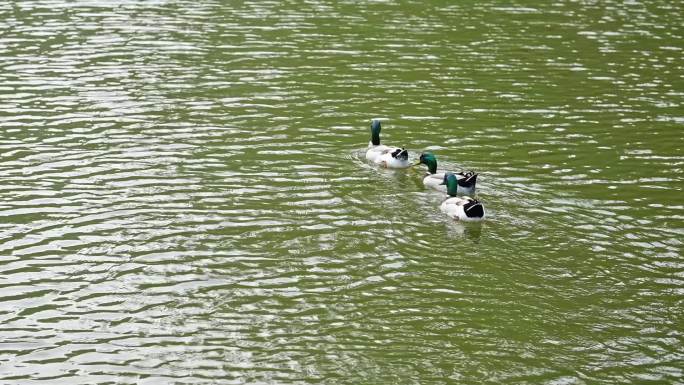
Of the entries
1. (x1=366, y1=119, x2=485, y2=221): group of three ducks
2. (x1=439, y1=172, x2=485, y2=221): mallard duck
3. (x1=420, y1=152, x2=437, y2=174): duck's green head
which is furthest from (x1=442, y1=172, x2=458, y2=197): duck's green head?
(x1=420, y1=152, x2=437, y2=174): duck's green head

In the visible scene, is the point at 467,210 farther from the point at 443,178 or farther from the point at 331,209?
the point at 331,209

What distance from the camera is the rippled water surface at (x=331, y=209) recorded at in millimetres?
18031

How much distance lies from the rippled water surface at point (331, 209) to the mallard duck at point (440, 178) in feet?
1.52

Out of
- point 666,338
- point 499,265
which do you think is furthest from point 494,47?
point 666,338

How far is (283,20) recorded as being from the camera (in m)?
45.4

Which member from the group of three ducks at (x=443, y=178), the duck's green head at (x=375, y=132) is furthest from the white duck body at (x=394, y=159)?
the duck's green head at (x=375, y=132)

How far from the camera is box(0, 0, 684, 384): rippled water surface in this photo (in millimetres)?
18031

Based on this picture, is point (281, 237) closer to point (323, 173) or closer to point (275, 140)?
point (323, 173)

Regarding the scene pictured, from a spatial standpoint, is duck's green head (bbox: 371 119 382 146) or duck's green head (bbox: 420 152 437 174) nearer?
duck's green head (bbox: 420 152 437 174)

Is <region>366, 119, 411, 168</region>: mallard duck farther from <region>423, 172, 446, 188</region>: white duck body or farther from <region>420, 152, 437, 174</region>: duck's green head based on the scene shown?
<region>423, 172, 446, 188</region>: white duck body

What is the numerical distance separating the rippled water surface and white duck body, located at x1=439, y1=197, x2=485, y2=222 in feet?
1.58

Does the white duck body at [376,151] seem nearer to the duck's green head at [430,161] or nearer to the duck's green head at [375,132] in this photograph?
the duck's green head at [375,132]

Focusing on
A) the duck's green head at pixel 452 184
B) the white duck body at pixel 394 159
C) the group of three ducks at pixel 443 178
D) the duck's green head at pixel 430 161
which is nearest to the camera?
the group of three ducks at pixel 443 178

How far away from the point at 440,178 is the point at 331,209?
339 cm
